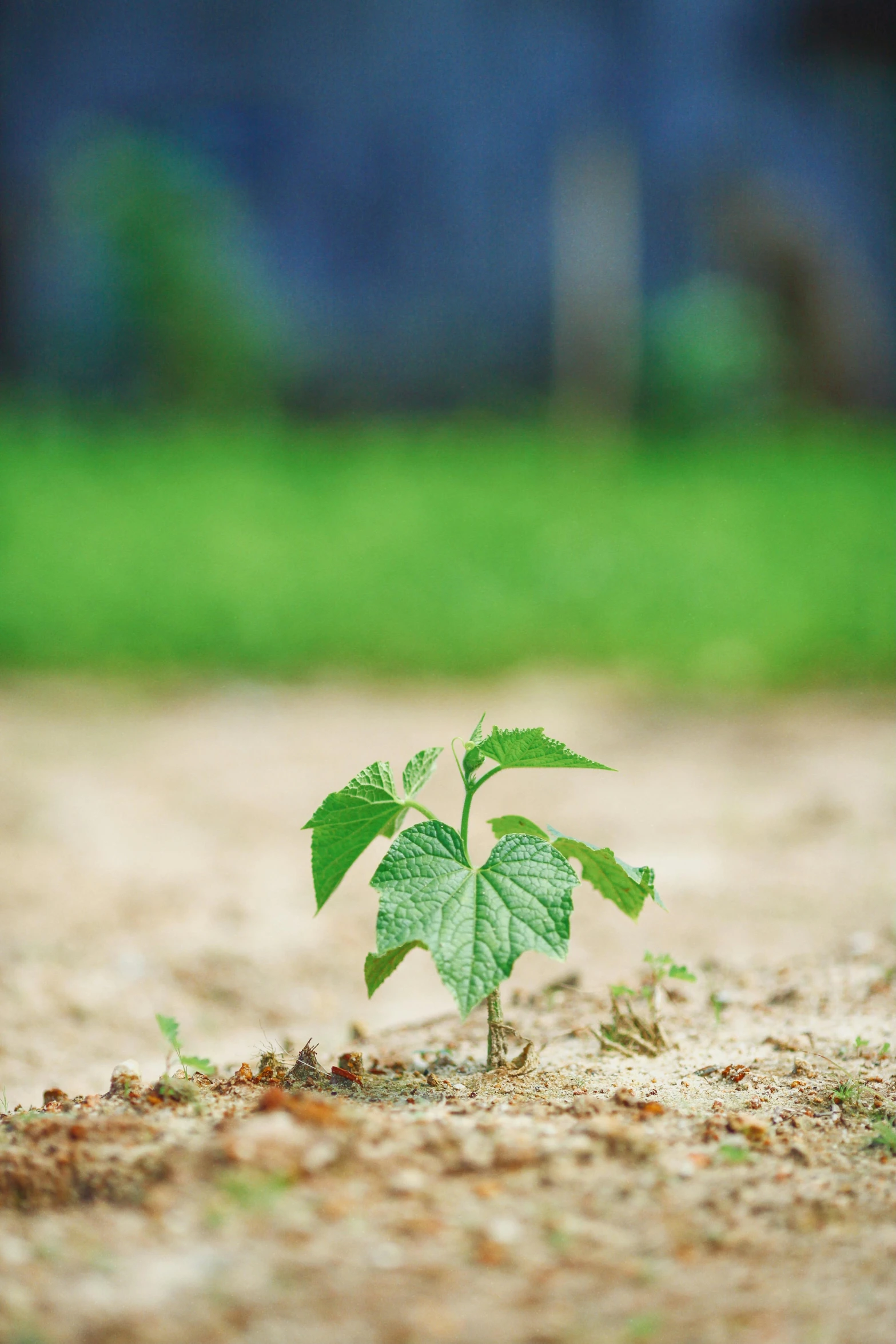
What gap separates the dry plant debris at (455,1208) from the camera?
0.66m

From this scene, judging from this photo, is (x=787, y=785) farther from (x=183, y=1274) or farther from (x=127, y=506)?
(x=127, y=506)

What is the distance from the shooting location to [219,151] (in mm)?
9406

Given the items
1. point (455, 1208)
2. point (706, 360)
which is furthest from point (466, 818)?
point (706, 360)

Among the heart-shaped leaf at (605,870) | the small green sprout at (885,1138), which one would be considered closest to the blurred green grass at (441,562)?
the heart-shaped leaf at (605,870)

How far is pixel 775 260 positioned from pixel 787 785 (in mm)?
8247

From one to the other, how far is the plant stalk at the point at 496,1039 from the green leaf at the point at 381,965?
0.09m

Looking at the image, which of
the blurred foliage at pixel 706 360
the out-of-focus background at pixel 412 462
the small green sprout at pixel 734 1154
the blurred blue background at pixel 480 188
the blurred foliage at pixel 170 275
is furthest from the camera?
the blurred blue background at pixel 480 188

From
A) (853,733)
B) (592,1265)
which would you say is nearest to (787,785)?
(853,733)

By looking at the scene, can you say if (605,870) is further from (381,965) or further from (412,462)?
(412,462)

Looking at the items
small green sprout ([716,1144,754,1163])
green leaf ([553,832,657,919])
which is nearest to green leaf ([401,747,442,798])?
green leaf ([553,832,657,919])

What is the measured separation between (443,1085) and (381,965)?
0.11 m

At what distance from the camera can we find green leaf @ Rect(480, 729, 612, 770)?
987 mm

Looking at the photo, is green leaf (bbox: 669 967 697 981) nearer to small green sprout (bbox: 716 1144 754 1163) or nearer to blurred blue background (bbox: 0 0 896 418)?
small green sprout (bbox: 716 1144 754 1163)

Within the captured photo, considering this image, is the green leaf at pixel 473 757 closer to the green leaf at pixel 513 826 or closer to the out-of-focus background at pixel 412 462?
the green leaf at pixel 513 826
